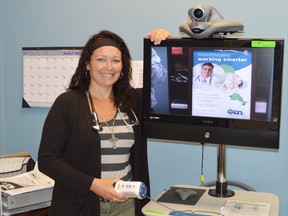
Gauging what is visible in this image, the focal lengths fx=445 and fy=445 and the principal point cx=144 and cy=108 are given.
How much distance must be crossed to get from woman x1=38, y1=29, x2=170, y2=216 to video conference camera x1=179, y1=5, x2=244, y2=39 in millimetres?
143

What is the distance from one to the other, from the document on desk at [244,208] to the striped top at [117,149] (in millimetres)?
451

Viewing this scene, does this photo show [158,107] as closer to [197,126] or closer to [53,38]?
[197,126]

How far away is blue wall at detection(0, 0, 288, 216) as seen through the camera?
7.55 ft

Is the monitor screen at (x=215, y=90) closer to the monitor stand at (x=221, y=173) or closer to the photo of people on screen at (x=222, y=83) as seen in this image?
the photo of people on screen at (x=222, y=83)

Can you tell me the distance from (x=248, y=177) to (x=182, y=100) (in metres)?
0.77

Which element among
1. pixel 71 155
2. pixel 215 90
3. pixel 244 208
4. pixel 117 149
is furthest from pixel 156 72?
pixel 244 208

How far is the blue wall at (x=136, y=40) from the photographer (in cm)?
230

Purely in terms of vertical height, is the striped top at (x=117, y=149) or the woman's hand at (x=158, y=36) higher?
the woman's hand at (x=158, y=36)

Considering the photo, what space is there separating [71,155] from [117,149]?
195 mm

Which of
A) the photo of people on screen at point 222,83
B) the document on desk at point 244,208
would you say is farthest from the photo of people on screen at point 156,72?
the document on desk at point 244,208

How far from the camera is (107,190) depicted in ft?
5.68

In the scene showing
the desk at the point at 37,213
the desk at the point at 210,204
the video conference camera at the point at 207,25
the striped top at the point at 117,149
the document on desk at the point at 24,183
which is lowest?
the desk at the point at 37,213

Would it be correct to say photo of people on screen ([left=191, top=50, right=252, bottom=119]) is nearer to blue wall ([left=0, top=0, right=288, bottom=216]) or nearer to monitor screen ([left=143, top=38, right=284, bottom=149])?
monitor screen ([left=143, top=38, right=284, bottom=149])

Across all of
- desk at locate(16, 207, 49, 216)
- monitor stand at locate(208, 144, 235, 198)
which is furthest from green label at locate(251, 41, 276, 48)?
desk at locate(16, 207, 49, 216)
